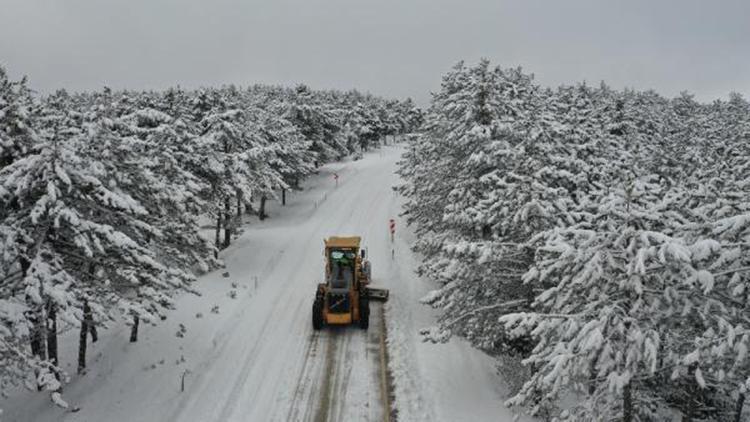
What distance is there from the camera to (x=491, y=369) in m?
17.8

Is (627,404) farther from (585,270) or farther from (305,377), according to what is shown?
(305,377)

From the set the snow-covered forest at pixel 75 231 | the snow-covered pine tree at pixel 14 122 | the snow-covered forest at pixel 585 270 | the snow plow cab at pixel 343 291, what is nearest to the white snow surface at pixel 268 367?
the snow plow cab at pixel 343 291

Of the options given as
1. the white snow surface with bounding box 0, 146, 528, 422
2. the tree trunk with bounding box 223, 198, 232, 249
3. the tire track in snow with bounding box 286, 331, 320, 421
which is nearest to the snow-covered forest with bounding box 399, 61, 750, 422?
the white snow surface with bounding box 0, 146, 528, 422

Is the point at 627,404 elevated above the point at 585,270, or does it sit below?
below

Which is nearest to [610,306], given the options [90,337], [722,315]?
[722,315]

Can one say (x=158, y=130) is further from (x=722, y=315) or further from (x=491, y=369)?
(x=722, y=315)

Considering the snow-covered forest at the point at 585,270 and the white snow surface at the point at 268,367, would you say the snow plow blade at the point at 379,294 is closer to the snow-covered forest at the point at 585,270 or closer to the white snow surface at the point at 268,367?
the white snow surface at the point at 268,367

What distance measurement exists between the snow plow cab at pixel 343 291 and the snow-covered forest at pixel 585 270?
2.74m

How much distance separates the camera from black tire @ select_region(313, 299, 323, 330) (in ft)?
65.7

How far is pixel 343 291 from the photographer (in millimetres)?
20047

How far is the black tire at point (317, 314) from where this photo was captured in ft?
65.7

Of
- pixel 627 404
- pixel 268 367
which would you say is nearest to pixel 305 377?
pixel 268 367

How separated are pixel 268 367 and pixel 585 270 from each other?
11.9 metres

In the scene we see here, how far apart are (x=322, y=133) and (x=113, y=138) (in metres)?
39.2
